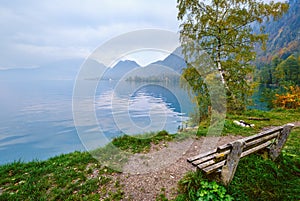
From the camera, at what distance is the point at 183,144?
5.84 m

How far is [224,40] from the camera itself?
388 inches

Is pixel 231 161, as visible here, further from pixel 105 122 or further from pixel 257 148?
pixel 105 122

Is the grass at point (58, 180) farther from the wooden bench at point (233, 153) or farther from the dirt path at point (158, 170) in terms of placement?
the wooden bench at point (233, 153)

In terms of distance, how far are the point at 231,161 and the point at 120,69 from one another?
365 centimetres

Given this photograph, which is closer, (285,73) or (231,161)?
(231,161)

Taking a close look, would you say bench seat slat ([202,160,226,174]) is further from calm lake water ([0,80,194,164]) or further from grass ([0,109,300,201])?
calm lake water ([0,80,194,164])

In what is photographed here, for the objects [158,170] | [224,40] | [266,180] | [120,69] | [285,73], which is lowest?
[158,170]

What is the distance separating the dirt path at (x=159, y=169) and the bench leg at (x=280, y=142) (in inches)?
77.0

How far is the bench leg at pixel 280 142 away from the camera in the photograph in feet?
11.7

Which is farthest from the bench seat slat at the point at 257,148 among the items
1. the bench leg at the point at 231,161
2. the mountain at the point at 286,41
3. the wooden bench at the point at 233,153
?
Answer: the mountain at the point at 286,41

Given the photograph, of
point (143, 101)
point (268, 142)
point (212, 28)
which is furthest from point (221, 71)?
point (268, 142)

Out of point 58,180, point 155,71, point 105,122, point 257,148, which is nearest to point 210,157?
point 257,148

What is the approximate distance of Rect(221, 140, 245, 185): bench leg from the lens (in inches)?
108

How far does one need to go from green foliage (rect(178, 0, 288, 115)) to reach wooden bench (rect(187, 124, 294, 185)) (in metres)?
6.15
